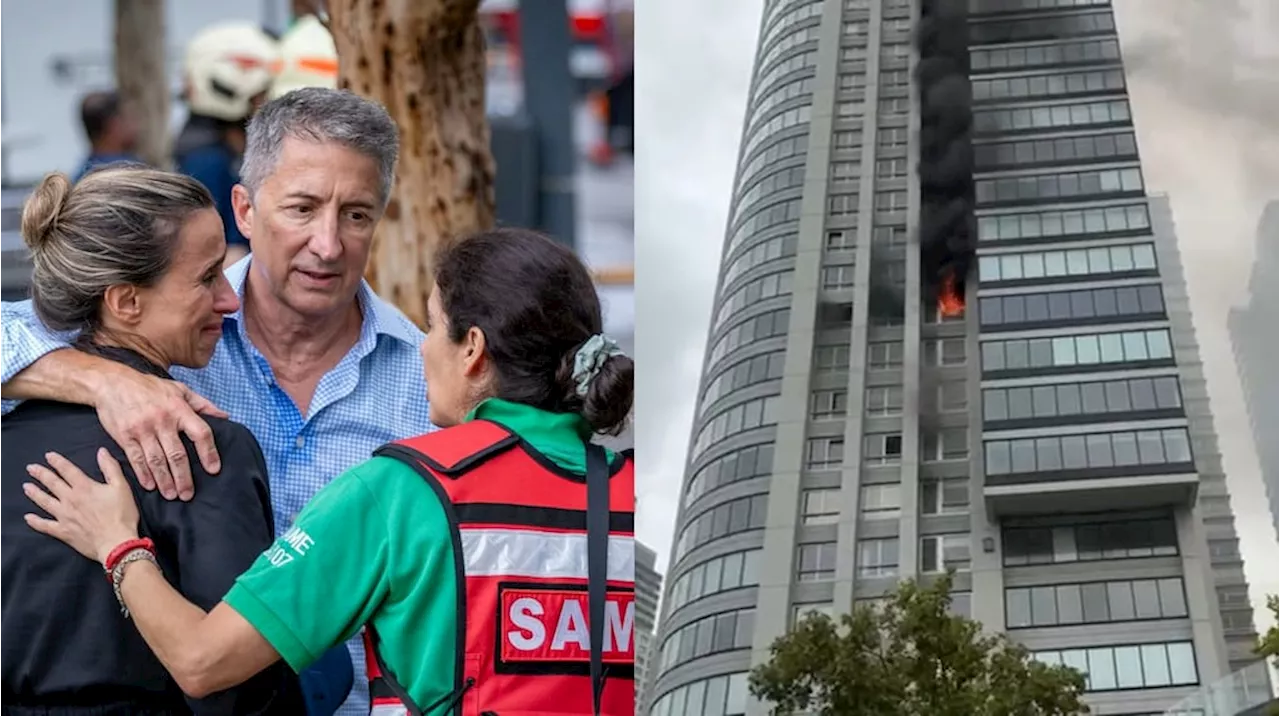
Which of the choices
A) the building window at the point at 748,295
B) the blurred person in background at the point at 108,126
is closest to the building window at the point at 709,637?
the building window at the point at 748,295

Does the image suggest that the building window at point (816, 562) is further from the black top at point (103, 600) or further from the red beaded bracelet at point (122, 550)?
the red beaded bracelet at point (122, 550)

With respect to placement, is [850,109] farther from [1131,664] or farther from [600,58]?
[1131,664]

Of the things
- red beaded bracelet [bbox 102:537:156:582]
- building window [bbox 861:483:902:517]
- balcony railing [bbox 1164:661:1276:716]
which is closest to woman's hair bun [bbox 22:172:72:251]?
red beaded bracelet [bbox 102:537:156:582]

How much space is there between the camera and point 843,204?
2090 millimetres

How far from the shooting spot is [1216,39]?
207 cm

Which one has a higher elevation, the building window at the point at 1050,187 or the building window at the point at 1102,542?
the building window at the point at 1050,187

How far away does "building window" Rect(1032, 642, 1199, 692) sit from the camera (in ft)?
6.31

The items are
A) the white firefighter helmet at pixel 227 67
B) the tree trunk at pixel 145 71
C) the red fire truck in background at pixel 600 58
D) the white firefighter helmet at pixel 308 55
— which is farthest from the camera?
the white firefighter helmet at pixel 308 55

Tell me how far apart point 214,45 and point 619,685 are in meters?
1.52

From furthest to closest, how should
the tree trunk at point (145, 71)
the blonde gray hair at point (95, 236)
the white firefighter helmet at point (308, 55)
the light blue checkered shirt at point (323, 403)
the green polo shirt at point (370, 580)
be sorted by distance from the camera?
the white firefighter helmet at point (308, 55), the tree trunk at point (145, 71), the light blue checkered shirt at point (323, 403), the blonde gray hair at point (95, 236), the green polo shirt at point (370, 580)

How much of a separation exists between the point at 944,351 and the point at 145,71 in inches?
61.9

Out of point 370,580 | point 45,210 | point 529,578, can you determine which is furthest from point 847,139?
point 45,210

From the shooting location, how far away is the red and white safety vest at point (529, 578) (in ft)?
6.21

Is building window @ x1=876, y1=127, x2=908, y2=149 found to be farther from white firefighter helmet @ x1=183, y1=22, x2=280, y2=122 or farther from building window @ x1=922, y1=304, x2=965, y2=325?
white firefighter helmet @ x1=183, y1=22, x2=280, y2=122
